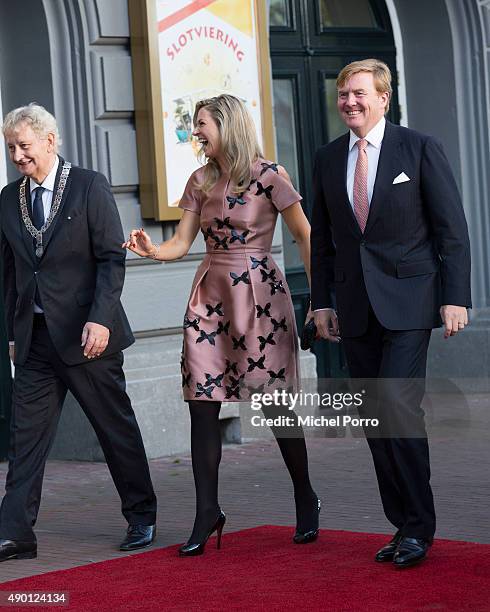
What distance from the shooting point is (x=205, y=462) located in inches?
234

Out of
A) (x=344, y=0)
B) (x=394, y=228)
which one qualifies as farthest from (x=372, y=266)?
(x=344, y=0)

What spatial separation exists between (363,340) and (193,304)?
79cm

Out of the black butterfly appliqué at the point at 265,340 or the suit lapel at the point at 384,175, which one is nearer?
the suit lapel at the point at 384,175

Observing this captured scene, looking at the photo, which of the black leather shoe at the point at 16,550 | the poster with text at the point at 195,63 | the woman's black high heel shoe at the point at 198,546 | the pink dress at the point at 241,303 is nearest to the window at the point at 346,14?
the poster with text at the point at 195,63

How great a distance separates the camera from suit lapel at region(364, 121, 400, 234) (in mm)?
5520

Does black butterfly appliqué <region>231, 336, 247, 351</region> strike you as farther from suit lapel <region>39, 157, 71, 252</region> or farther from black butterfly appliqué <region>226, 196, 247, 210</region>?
suit lapel <region>39, 157, 71, 252</region>

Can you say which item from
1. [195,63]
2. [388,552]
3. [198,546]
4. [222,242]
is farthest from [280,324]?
[195,63]

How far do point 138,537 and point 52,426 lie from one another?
604 millimetres

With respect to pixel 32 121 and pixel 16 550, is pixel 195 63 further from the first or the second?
pixel 16 550

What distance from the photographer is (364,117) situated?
5.57 meters

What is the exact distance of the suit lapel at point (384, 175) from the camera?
217 inches

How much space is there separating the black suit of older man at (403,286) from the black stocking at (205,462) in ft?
2.25

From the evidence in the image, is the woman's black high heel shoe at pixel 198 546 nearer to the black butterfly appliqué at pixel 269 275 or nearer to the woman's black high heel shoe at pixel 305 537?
the woman's black high heel shoe at pixel 305 537

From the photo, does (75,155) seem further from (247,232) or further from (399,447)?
(399,447)
